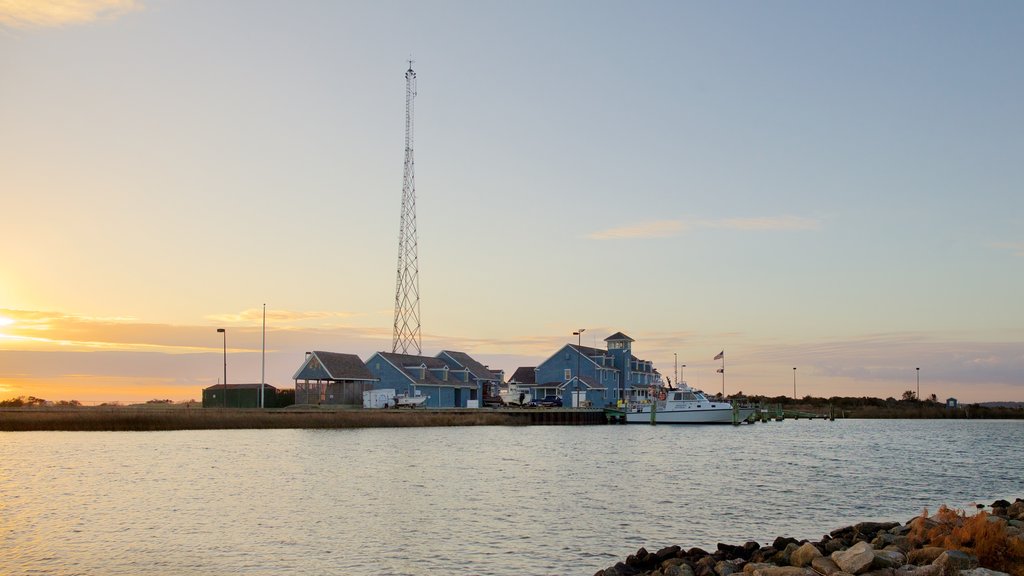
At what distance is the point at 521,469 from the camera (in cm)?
4269

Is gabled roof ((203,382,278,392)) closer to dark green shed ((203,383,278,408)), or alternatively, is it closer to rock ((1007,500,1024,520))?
dark green shed ((203,383,278,408))

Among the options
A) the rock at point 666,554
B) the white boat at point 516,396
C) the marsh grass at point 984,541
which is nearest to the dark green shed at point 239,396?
the white boat at point 516,396

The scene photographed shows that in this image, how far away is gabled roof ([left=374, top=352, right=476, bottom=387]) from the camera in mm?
95562

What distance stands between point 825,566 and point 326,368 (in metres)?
75.2

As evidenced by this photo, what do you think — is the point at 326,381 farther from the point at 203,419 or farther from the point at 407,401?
the point at 203,419

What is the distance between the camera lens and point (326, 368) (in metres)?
86.6

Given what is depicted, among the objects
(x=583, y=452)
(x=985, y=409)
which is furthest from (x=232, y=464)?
(x=985, y=409)

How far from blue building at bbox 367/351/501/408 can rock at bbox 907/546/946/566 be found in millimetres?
81062

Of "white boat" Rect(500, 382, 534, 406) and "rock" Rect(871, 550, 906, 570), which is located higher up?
"white boat" Rect(500, 382, 534, 406)

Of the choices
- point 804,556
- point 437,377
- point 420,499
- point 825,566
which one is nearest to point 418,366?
point 437,377

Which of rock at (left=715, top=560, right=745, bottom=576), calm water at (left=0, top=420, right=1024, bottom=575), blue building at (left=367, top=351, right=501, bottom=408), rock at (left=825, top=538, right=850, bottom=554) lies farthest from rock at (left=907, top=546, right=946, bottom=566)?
blue building at (left=367, top=351, right=501, bottom=408)

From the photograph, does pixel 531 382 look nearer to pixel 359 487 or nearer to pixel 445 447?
pixel 445 447

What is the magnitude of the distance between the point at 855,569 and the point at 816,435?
75285mm

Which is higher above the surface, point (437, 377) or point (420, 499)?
point (437, 377)
